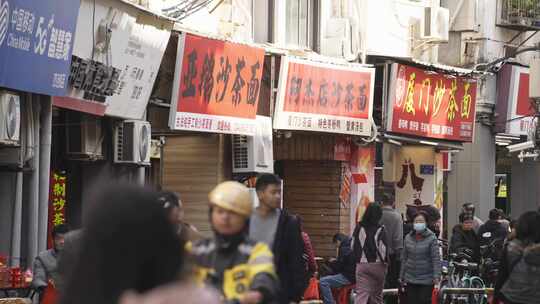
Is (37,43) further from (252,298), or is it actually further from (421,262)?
(252,298)

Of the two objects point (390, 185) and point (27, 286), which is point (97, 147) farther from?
point (390, 185)

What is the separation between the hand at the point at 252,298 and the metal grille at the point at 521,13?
24.1 m

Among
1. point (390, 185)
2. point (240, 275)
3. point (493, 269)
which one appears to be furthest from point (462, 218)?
point (240, 275)

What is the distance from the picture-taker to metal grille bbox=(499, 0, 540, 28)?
30609 mm

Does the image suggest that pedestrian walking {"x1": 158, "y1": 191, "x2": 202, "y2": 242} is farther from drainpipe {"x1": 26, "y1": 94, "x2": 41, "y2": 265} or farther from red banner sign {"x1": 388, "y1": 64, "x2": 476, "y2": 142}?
red banner sign {"x1": 388, "y1": 64, "x2": 476, "y2": 142}

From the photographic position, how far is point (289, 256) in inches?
412

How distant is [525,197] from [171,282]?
31.4 m

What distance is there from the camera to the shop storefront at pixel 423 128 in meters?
25.6

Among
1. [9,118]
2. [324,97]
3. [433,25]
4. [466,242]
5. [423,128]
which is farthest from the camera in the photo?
[423,128]

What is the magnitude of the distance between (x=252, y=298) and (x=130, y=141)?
10.7 m

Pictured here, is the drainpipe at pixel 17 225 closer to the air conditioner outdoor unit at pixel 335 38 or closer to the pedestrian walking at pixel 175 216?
the pedestrian walking at pixel 175 216

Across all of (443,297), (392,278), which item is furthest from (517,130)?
(443,297)

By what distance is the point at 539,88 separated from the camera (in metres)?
25.5

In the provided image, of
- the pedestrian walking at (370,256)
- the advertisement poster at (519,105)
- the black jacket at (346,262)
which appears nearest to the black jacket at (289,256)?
the pedestrian walking at (370,256)
